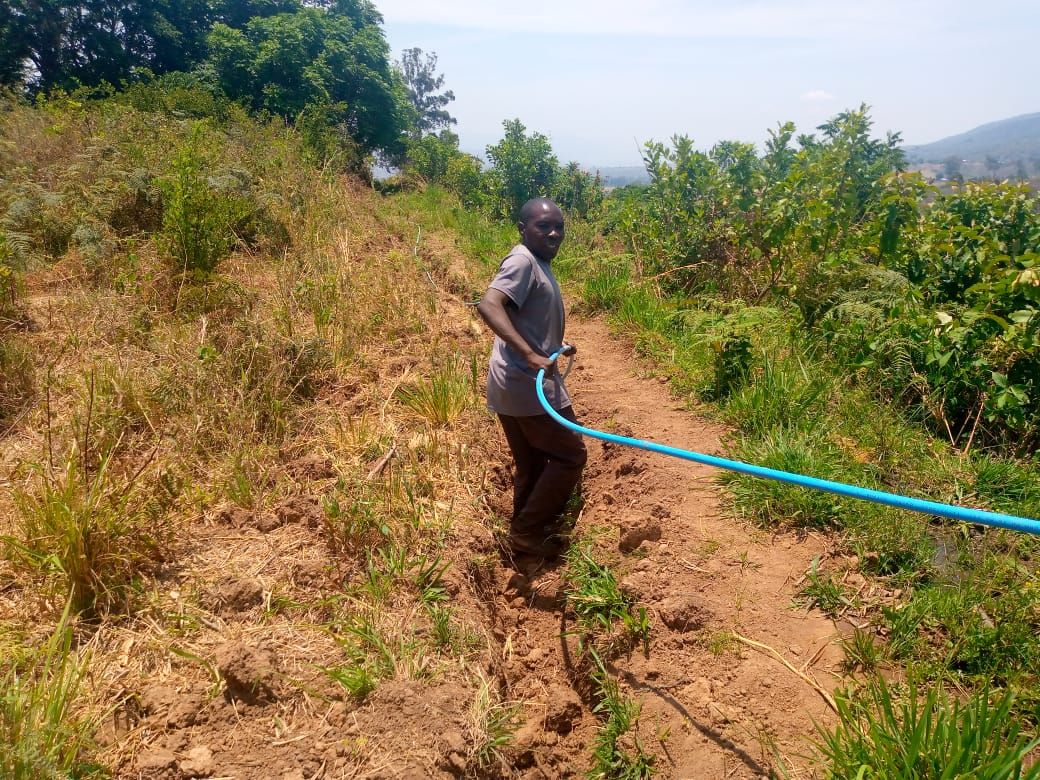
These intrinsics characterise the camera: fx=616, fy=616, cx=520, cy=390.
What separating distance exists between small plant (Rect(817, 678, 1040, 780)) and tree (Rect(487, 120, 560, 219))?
1065cm

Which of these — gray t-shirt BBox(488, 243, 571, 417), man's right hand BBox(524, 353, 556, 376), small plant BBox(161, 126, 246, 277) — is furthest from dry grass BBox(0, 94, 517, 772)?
man's right hand BBox(524, 353, 556, 376)

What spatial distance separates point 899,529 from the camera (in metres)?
2.66

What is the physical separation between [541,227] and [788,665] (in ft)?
6.96

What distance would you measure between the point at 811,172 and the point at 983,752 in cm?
457

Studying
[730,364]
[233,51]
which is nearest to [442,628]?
[730,364]

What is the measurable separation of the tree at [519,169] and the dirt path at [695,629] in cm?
896

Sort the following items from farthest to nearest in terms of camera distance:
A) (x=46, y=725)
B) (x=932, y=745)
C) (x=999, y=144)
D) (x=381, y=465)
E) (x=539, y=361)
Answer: (x=999, y=144) → (x=381, y=465) → (x=539, y=361) → (x=46, y=725) → (x=932, y=745)

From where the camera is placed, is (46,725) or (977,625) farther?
(977,625)

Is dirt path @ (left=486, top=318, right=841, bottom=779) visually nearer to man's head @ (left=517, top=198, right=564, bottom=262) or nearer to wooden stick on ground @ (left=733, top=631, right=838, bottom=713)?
wooden stick on ground @ (left=733, top=631, right=838, bottom=713)

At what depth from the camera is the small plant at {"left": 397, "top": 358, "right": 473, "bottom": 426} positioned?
407 centimetres

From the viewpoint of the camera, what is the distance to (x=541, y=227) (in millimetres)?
2945

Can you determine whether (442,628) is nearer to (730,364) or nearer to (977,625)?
(977,625)

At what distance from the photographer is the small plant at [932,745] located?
1568mm

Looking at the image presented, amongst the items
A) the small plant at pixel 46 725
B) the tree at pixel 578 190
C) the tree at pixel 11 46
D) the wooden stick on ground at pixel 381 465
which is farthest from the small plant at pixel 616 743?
the tree at pixel 11 46
